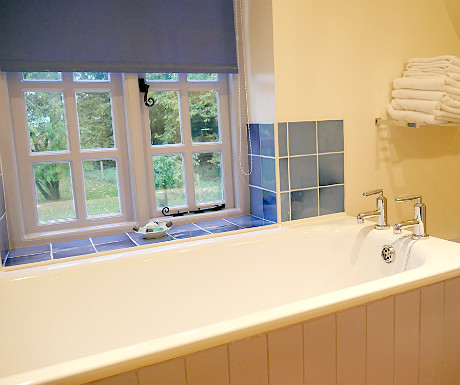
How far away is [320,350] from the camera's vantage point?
1.38 metres

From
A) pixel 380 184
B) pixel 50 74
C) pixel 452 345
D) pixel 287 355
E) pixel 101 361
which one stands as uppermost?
pixel 50 74

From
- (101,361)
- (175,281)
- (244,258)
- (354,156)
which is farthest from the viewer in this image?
(354,156)

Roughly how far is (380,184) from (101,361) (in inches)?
76.8

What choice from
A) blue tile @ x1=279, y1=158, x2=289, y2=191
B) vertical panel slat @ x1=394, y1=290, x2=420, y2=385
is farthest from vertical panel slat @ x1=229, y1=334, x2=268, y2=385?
blue tile @ x1=279, y1=158, x2=289, y2=191

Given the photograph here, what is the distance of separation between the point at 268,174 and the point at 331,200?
15.2 inches

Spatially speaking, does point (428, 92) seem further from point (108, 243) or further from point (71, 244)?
point (71, 244)

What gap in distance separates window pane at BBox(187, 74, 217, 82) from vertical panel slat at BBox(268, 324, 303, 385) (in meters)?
1.57

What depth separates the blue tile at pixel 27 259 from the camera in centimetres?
189

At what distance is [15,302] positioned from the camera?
5.51ft

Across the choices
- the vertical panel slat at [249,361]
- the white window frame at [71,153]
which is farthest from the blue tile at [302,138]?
the vertical panel slat at [249,361]

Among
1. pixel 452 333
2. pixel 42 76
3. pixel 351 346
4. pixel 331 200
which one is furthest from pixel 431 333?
pixel 42 76

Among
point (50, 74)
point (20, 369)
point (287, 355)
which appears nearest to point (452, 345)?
point (287, 355)

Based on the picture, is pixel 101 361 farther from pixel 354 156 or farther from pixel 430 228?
pixel 430 228

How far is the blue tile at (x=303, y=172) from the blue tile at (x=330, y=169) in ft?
0.12
